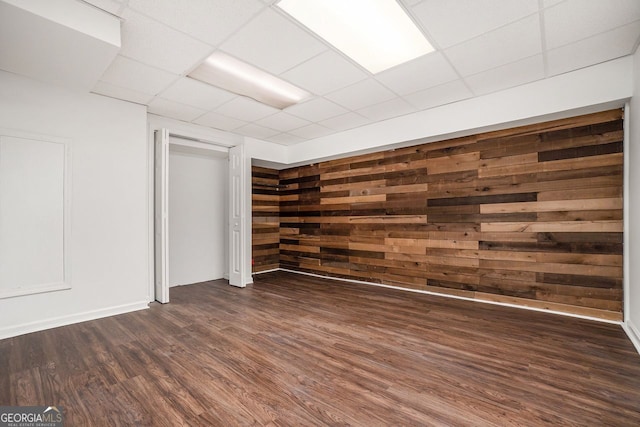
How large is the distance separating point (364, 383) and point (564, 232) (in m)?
2.98

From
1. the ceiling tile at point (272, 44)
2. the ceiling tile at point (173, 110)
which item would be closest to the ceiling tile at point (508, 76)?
the ceiling tile at point (272, 44)

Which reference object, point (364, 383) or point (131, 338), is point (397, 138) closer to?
point (364, 383)

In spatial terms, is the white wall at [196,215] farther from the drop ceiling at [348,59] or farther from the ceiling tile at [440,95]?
the ceiling tile at [440,95]

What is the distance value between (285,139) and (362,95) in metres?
2.27

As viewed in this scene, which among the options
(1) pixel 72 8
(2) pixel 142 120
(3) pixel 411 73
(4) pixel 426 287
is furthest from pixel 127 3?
(4) pixel 426 287

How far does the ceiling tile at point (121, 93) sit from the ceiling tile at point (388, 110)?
110 inches

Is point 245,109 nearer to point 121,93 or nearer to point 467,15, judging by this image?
point 121,93

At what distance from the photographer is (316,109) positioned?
403cm

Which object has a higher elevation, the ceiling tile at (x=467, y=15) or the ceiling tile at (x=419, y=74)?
the ceiling tile at (x=467, y=15)

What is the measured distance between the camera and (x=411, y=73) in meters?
3.06

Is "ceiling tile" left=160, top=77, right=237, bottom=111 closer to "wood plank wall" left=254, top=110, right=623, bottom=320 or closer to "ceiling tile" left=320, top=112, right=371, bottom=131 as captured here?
"ceiling tile" left=320, top=112, right=371, bottom=131

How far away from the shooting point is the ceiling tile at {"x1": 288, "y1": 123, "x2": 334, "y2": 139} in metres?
4.82

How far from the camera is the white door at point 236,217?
195 inches

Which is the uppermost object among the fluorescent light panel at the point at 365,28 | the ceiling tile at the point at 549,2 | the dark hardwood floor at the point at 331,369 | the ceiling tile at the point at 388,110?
the fluorescent light panel at the point at 365,28
